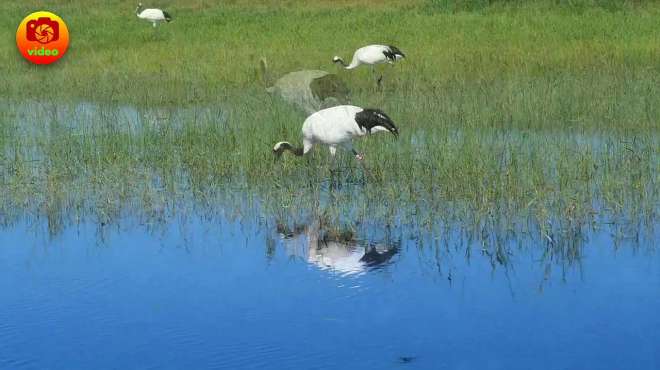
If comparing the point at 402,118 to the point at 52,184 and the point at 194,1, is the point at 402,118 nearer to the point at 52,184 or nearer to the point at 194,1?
the point at 52,184

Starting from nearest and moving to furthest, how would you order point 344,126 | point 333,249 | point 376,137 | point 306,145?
point 333,249 → point 344,126 → point 306,145 → point 376,137

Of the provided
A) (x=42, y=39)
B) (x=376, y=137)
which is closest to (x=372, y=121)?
(x=376, y=137)

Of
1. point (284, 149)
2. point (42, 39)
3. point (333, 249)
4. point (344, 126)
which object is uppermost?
point (42, 39)

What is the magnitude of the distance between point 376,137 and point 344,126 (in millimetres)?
1254

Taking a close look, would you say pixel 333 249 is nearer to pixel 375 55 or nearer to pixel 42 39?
pixel 375 55

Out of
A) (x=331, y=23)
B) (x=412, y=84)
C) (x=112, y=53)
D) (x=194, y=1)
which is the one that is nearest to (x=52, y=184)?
(x=412, y=84)

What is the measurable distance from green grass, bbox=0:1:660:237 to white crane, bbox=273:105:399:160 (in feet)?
0.90

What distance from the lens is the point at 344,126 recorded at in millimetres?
11594

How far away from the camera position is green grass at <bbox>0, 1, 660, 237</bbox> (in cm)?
1041

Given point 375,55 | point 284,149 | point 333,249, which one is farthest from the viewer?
point 375,55

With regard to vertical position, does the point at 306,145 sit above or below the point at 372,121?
below

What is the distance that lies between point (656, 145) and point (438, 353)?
6200mm

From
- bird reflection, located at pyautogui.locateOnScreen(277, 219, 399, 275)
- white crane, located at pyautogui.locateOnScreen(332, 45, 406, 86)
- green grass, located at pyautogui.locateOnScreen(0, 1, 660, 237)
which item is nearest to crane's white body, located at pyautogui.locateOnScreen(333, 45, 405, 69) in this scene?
white crane, located at pyautogui.locateOnScreen(332, 45, 406, 86)

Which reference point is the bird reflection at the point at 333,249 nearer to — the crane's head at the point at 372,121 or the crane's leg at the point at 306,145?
the crane's head at the point at 372,121
